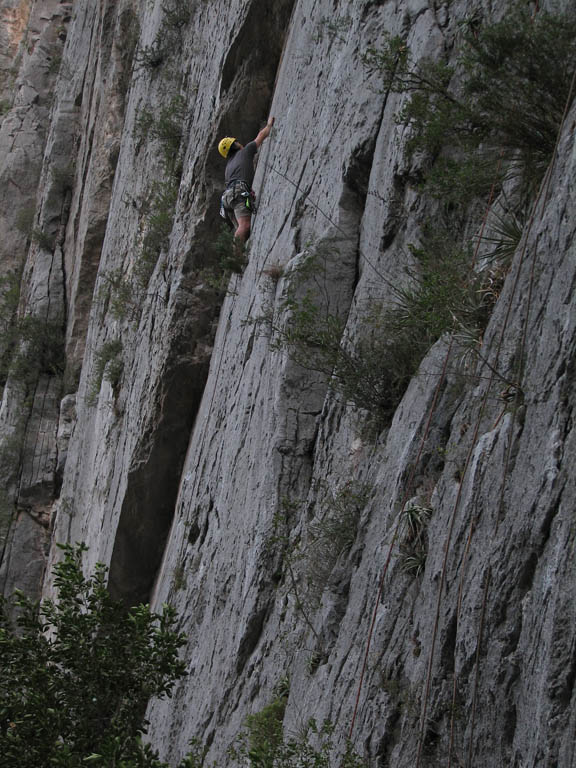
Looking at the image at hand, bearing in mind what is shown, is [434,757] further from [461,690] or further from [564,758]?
[564,758]

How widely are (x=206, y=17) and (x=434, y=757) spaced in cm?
1157

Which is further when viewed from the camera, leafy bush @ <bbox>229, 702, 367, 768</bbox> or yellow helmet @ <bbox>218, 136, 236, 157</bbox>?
yellow helmet @ <bbox>218, 136, 236, 157</bbox>

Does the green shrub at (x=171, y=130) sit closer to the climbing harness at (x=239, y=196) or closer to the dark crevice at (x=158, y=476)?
the climbing harness at (x=239, y=196)

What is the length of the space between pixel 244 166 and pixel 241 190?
0.37 m

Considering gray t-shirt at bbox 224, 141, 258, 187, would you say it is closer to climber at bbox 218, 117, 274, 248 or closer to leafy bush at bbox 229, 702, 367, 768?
climber at bbox 218, 117, 274, 248

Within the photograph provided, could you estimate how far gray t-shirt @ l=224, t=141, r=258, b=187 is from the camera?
9.92 meters

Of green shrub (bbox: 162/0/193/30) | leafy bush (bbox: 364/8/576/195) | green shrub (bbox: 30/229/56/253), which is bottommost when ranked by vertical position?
leafy bush (bbox: 364/8/576/195)

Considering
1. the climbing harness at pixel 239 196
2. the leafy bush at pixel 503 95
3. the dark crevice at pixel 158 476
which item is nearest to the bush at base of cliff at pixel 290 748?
the leafy bush at pixel 503 95

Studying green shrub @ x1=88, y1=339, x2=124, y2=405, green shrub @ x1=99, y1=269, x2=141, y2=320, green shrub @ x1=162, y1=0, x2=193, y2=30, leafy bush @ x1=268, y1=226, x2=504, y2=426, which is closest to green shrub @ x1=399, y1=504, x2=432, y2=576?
leafy bush @ x1=268, y1=226, x2=504, y2=426

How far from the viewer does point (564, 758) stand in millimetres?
3043

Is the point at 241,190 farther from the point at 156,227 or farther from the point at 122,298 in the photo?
the point at 122,298

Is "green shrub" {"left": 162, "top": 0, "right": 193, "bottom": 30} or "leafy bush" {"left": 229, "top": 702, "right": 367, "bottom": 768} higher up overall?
"green shrub" {"left": 162, "top": 0, "right": 193, "bottom": 30}

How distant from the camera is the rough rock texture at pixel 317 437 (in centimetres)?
372

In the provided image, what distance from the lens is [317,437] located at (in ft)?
22.4
